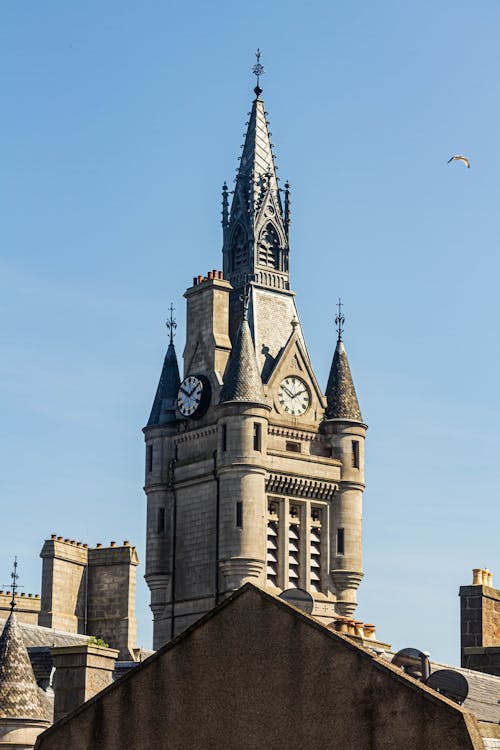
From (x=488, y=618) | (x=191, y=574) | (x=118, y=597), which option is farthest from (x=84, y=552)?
(x=488, y=618)

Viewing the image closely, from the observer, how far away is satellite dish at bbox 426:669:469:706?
1165 inches

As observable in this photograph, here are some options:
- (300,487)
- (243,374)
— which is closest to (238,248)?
(243,374)

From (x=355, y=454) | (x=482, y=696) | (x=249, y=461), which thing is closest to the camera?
(x=482, y=696)

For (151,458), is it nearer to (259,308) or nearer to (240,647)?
(259,308)

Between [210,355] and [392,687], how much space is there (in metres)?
91.9

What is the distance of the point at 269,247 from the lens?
408ft

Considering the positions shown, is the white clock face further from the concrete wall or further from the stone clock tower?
the concrete wall

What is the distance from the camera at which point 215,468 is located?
114312 millimetres

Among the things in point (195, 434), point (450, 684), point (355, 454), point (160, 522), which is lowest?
point (450, 684)

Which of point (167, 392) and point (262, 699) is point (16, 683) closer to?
point (262, 699)

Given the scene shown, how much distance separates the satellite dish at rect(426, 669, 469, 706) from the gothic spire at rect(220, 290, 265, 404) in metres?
83.3

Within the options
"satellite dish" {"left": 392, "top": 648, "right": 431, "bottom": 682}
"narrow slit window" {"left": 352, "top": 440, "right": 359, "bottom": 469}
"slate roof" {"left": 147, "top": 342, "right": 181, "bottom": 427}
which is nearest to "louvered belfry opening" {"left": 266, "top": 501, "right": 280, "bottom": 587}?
"narrow slit window" {"left": 352, "top": 440, "right": 359, "bottom": 469}

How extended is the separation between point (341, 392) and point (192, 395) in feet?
28.7

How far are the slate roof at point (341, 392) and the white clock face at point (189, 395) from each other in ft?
24.9
